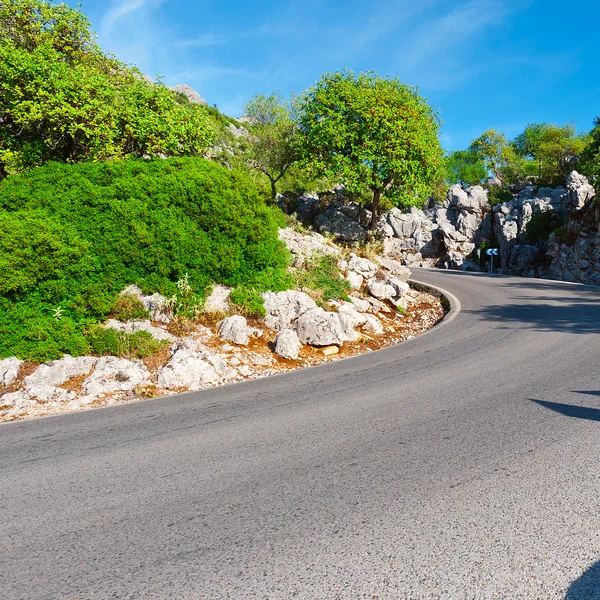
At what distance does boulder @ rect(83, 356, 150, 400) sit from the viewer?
778 centimetres

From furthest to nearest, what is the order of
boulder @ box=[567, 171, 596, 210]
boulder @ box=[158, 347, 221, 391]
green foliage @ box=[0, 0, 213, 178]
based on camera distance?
boulder @ box=[567, 171, 596, 210] → green foliage @ box=[0, 0, 213, 178] → boulder @ box=[158, 347, 221, 391]

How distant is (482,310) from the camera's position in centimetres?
1371

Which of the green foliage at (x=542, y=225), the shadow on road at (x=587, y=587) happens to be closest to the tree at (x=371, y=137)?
the green foliage at (x=542, y=225)

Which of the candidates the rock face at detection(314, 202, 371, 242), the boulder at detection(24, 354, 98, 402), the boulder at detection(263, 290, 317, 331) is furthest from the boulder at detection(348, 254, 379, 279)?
the rock face at detection(314, 202, 371, 242)

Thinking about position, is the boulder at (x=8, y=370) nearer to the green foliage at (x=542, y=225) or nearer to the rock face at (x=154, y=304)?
the rock face at (x=154, y=304)

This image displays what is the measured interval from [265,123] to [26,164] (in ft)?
73.7

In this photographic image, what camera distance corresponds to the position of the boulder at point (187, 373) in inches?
316

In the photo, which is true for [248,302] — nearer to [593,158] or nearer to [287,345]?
[287,345]

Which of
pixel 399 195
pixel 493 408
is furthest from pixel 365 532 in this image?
pixel 399 195

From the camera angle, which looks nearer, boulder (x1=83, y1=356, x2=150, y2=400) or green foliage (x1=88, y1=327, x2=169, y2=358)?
boulder (x1=83, y1=356, x2=150, y2=400)

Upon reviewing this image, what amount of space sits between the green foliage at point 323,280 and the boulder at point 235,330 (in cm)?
282

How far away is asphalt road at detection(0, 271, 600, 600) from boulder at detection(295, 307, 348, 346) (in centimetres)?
305

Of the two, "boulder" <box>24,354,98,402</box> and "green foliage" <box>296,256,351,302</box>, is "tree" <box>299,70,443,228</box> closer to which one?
"green foliage" <box>296,256,351,302</box>

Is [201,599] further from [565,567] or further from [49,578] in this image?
[565,567]
